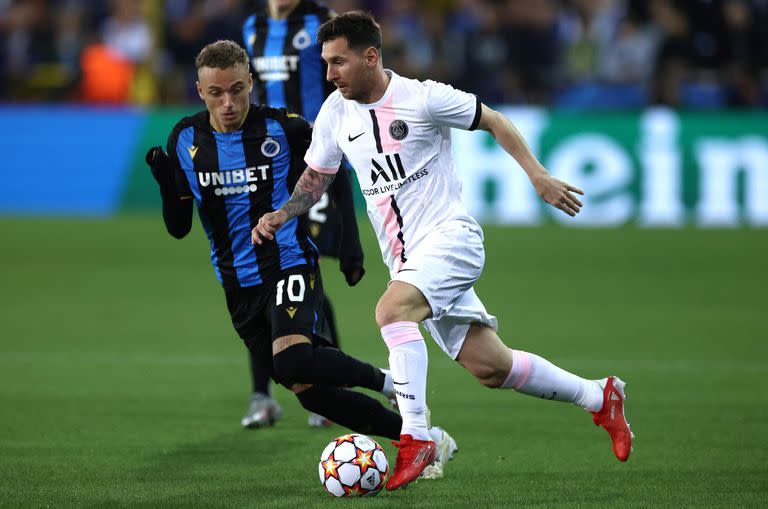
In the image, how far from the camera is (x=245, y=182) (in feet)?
19.2

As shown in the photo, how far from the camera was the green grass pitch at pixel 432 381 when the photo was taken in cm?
534

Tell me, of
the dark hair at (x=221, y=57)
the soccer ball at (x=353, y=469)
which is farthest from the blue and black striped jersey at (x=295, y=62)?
the soccer ball at (x=353, y=469)

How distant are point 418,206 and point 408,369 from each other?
0.73m

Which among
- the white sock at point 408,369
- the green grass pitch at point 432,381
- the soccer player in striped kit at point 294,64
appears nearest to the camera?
the white sock at point 408,369

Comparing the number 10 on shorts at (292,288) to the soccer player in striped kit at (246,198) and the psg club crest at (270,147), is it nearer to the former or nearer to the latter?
the soccer player in striped kit at (246,198)

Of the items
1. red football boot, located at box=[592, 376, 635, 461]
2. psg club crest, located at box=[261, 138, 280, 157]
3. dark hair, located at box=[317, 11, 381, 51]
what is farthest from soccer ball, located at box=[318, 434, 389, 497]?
dark hair, located at box=[317, 11, 381, 51]

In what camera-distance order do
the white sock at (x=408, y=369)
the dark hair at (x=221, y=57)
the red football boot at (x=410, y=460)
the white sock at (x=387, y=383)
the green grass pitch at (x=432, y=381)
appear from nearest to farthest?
the red football boot at (x=410, y=460) < the white sock at (x=408, y=369) < the green grass pitch at (x=432, y=381) < the dark hair at (x=221, y=57) < the white sock at (x=387, y=383)

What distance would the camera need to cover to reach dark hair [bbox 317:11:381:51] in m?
5.37

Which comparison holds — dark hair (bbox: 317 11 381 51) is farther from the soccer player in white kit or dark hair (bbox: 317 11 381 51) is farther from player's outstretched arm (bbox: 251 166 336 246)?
player's outstretched arm (bbox: 251 166 336 246)

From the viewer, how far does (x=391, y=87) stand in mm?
5508

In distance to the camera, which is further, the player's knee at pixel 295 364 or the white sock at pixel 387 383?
the white sock at pixel 387 383

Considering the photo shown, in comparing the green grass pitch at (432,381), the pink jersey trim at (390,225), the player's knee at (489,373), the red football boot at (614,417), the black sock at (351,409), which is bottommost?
the green grass pitch at (432,381)

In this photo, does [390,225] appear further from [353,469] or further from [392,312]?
[353,469]

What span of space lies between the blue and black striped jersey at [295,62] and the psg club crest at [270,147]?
1562mm
